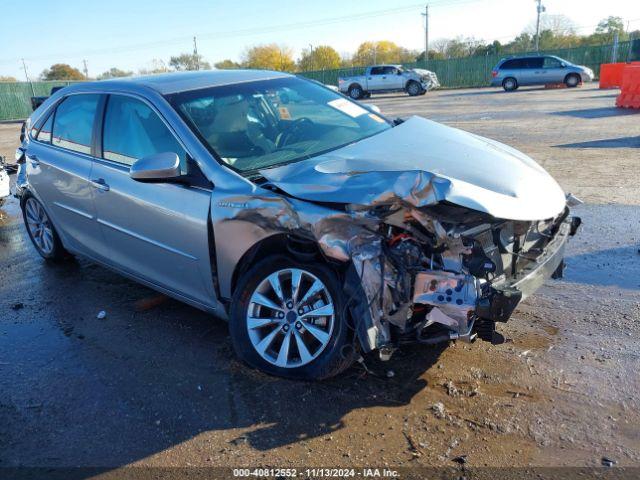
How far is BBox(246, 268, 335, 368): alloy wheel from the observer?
3.29 metres

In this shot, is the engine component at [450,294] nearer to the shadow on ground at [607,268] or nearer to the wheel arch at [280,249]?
the wheel arch at [280,249]

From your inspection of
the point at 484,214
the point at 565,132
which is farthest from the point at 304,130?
the point at 565,132

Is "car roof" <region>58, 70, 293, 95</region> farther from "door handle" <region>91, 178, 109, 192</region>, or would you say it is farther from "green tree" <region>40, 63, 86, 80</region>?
"green tree" <region>40, 63, 86, 80</region>

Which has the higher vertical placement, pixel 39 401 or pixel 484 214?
pixel 484 214

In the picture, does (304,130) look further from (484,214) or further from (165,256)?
(484,214)

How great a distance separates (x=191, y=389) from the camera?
346cm

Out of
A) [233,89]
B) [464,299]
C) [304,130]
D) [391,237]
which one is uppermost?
[233,89]

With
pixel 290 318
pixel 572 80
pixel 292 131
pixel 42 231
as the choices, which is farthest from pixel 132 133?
pixel 572 80

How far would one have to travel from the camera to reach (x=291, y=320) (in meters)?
3.38

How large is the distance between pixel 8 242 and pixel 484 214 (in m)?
6.28

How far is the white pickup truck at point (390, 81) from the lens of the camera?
34.5 metres

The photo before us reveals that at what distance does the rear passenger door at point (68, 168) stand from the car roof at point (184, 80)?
22 cm

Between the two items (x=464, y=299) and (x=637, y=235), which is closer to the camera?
(x=464, y=299)

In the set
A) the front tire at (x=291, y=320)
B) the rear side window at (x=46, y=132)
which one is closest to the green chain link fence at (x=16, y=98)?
the rear side window at (x=46, y=132)
